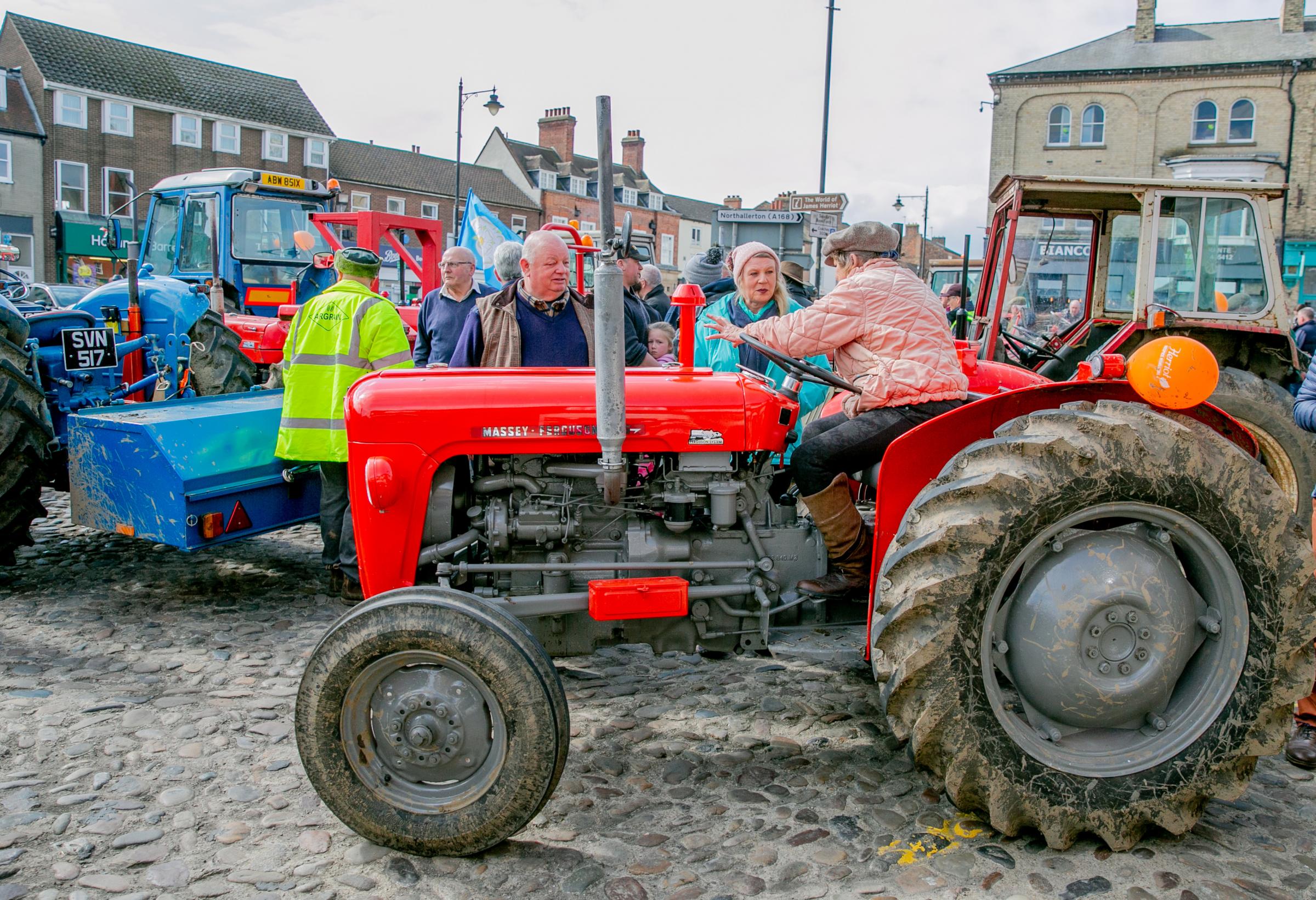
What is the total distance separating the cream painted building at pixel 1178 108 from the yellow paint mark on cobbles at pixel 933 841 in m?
30.8

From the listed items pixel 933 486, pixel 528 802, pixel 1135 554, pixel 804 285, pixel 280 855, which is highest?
pixel 804 285

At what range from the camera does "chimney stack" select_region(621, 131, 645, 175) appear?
46656mm

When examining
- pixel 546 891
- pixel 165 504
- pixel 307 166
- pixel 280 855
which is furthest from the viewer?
pixel 307 166

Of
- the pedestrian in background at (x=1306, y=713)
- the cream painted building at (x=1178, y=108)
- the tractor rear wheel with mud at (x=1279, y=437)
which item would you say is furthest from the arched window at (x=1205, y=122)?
the pedestrian in background at (x=1306, y=713)

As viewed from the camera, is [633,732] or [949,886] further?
[633,732]

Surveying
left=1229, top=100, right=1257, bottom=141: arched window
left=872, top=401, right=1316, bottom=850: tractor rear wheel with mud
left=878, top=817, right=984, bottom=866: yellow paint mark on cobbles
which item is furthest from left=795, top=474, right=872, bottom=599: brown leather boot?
left=1229, top=100, right=1257, bottom=141: arched window

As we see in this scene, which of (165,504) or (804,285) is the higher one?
(804,285)

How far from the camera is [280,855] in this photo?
275 cm

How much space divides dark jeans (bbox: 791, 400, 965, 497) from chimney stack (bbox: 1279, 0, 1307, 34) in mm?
35897

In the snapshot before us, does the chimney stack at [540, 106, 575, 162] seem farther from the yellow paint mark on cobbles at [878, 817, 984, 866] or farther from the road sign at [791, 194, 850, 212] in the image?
→ the yellow paint mark on cobbles at [878, 817, 984, 866]

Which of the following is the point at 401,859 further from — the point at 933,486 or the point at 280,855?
the point at 933,486

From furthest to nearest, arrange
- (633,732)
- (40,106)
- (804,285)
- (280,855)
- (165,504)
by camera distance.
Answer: (40,106) → (804,285) → (165,504) → (633,732) → (280,855)

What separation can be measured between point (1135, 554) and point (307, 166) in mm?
39199

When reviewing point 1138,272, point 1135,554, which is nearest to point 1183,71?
point 1138,272
